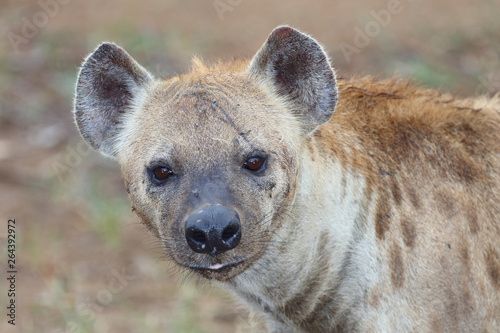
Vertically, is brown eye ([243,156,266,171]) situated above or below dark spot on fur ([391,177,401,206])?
below

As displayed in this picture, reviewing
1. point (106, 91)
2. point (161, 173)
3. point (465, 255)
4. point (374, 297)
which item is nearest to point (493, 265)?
point (465, 255)

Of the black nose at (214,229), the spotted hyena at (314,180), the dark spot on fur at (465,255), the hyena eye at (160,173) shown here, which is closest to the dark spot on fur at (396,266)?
the spotted hyena at (314,180)

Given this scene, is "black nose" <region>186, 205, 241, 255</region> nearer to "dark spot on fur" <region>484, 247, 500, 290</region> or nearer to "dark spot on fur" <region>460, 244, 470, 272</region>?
"dark spot on fur" <region>460, 244, 470, 272</region>

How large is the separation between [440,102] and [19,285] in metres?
3.19

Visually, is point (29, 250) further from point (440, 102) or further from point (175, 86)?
point (440, 102)

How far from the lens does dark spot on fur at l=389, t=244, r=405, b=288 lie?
3.28 meters

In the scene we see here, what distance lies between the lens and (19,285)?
5.48 metres

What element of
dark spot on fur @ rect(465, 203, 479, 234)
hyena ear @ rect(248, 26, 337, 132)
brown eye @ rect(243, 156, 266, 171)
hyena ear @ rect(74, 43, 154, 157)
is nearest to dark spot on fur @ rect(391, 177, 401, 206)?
dark spot on fur @ rect(465, 203, 479, 234)

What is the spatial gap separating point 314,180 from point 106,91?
3.21ft

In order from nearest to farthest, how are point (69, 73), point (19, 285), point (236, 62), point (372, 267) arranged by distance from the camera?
1. point (372, 267)
2. point (236, 62)
3. point (19, 285)
4. point (69, 73)

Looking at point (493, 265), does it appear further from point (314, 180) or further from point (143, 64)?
point (143, 64)

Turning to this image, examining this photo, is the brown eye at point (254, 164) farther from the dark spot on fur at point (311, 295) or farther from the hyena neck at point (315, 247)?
the dark spot on fur at point (311, 295)

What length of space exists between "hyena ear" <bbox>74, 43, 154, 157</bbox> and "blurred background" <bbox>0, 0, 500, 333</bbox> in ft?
4.90

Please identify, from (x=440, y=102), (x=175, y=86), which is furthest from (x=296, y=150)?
(x=440, y=102)
